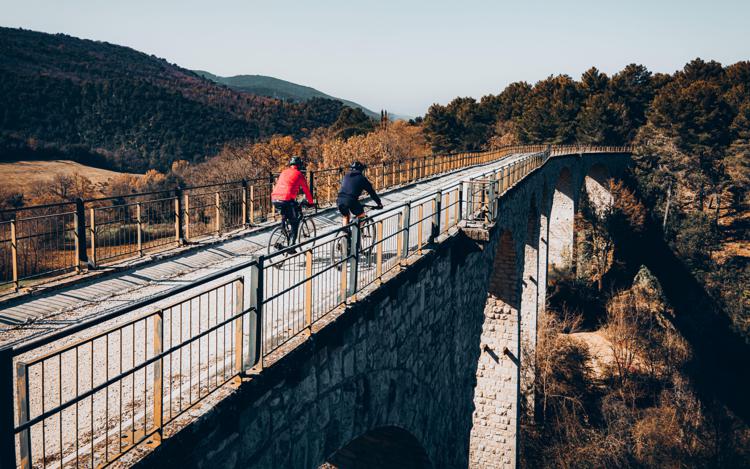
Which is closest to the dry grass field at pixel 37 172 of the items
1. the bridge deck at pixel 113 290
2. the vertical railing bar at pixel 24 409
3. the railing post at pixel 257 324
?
the bridge deck at pixel 113 290

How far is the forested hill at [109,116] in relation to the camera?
169 feet

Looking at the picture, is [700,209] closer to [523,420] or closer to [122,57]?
[523,420]

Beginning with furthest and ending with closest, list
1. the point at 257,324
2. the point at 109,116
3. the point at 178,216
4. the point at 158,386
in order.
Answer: the point at 109,116 → the point at 178,216 → the point at 257,324 → the point at 158,386

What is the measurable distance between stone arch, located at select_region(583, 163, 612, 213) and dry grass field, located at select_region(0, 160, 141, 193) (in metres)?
41.6

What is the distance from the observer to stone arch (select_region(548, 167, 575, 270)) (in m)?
47.0

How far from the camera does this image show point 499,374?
19938 mm

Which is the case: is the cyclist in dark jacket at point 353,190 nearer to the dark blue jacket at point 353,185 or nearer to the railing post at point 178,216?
the dark blue jacket at point 353,185

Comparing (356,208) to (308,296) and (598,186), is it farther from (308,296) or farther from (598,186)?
(598,186)

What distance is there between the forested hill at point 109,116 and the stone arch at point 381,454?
43775 mm

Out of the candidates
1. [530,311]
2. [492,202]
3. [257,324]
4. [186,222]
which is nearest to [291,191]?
[186,222]

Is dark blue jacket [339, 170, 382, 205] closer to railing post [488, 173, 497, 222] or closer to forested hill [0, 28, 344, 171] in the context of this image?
railing post [488, 173, 497, 222]

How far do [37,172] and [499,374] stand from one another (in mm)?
35840

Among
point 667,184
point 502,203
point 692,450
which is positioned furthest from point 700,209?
point 502,203

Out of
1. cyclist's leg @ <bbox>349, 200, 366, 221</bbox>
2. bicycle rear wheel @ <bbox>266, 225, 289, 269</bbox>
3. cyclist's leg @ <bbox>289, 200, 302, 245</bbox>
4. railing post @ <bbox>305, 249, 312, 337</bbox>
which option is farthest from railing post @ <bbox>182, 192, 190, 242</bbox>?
railing post @ <bbox>305, 249, 312, 337</bbox>
